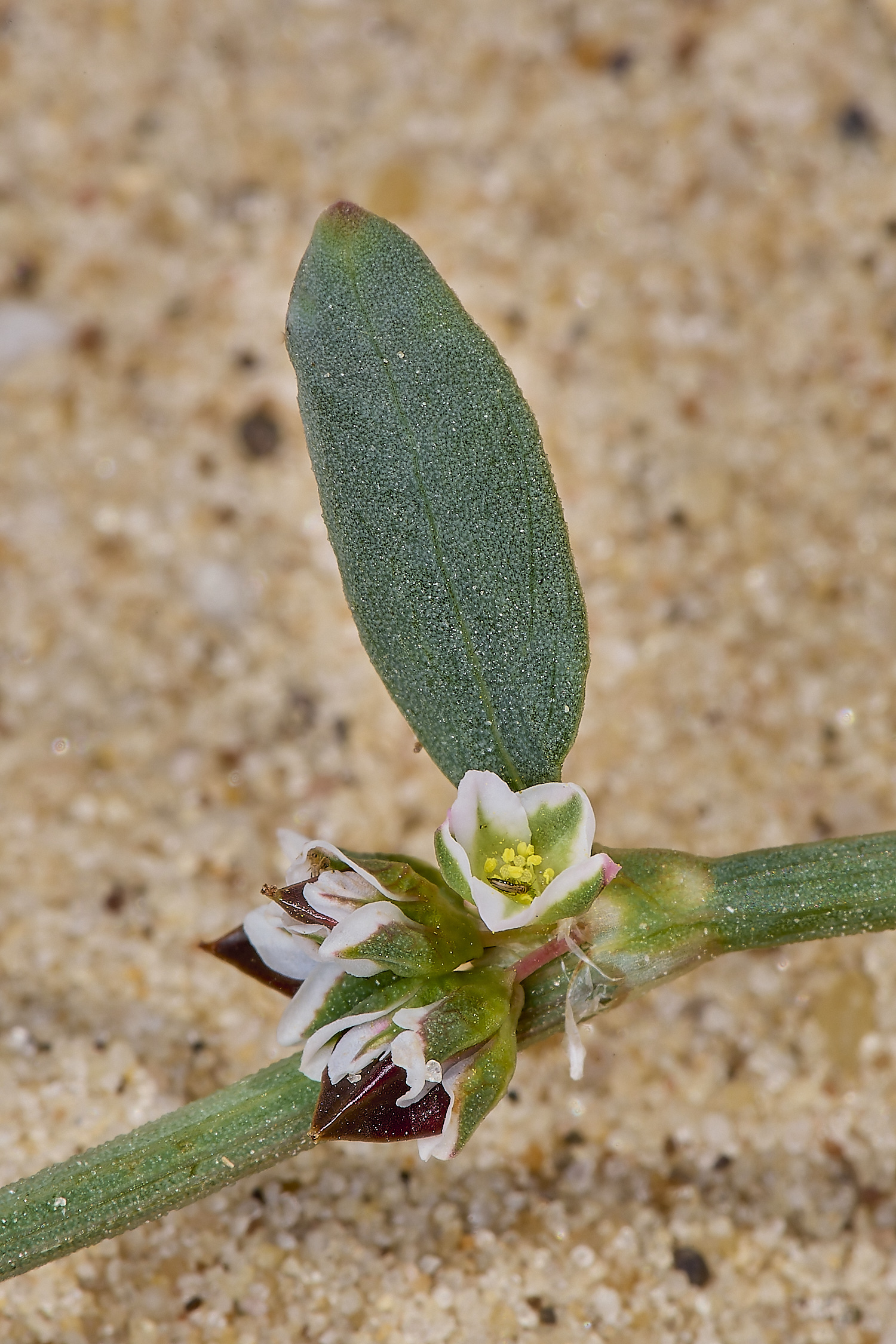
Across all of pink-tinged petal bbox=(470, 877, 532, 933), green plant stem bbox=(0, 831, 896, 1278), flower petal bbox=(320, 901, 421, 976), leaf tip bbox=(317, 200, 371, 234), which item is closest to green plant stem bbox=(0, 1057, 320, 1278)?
green plant stem bbox=(0, 831, 896, 1278)

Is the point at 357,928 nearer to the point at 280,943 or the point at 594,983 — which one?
the point at 280,943

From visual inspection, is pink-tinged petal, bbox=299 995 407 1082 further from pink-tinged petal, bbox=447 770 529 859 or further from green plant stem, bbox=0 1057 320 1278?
pink-tinged petal, bbox=447 770 529 859

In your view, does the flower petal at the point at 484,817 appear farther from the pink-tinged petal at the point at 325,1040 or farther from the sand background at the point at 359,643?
the sand background at the point at 359,643

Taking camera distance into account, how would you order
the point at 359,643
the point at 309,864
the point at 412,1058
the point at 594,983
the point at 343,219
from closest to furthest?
the point at 412,1058 → the point at 309,864 → the point at 594,983 → the point at 343,219 → the point at 359,643

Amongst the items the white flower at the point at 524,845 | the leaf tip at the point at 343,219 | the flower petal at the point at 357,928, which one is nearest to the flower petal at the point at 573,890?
the white flower at the point at 524,845

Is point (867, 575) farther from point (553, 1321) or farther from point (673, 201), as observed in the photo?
point (553, 1321)

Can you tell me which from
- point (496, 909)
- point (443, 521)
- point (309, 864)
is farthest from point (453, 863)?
point (443, 521)
